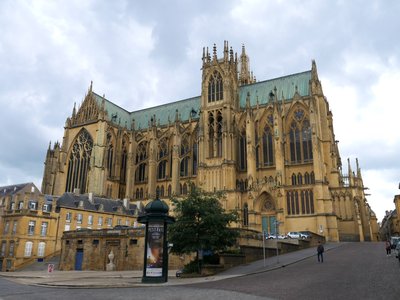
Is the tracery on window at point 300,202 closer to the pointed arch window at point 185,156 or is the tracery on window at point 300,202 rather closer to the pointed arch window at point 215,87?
the pointed arch window at point 185,156

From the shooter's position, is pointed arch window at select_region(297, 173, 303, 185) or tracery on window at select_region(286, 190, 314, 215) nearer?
tracery on window at select_region(286, 190, 314, 215)

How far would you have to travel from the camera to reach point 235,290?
15.1 m

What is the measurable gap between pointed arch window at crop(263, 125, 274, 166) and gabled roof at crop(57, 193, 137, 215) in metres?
23.1

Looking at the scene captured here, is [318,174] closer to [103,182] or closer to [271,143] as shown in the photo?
[271,143]

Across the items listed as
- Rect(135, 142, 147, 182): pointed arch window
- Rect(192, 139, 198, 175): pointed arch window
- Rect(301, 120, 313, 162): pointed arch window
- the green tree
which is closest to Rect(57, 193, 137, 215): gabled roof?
Rect(135, 142, 147, 182): pointed arch window

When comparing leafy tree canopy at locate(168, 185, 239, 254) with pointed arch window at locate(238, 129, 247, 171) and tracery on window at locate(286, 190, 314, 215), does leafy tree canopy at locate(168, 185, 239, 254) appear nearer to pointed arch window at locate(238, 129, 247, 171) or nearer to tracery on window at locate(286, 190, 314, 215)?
tracery on window at locate(286, 190, 314, 215)

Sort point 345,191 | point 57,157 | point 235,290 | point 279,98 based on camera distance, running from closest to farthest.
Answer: point 235,290
point 345,191
point 279,98
point 57,157

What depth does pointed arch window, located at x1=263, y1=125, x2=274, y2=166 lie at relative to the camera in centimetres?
5791

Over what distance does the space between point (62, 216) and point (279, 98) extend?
128 feet

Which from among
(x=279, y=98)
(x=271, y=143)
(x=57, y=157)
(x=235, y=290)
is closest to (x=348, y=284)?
(x=235, y=290)

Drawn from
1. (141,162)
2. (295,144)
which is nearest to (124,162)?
(141,162)

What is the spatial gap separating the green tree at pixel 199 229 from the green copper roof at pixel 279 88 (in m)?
39.6

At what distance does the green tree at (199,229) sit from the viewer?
24.5m

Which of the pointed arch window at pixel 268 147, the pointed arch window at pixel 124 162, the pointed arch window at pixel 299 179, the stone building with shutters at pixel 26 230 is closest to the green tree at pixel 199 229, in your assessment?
the stone building with shutters at pixel 26 230
